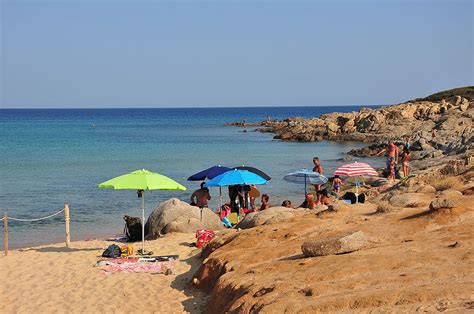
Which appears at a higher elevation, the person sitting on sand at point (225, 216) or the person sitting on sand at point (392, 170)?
the person sitting on sand at point (392, 170)

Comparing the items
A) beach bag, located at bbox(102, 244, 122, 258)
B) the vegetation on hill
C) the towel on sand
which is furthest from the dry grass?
the vegetation on hill

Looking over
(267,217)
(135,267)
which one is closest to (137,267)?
(135,267)

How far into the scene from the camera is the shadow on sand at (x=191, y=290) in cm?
1114

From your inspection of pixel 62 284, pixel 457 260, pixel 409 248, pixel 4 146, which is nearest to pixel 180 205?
pixel 62 284

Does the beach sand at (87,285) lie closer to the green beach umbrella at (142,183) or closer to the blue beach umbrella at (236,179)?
the green beach umbrella at (142,183)

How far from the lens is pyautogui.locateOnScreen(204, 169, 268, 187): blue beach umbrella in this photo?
19.1 meters

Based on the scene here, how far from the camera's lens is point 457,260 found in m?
8.94

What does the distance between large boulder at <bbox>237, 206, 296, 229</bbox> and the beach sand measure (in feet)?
4.61

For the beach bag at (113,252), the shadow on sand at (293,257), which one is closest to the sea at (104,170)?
the beach bag at (113,252)

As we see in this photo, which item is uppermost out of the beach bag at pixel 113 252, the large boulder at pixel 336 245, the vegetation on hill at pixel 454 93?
the vegetation on hill at pixel 454 93

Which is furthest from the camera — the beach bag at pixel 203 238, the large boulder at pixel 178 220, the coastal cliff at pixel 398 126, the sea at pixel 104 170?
the coastal cliff at pixel 398 126

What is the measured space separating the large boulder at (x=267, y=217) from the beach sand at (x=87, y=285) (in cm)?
140

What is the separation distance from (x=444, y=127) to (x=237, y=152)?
51.4ft

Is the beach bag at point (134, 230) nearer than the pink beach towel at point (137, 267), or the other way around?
the pink beach towel at point (137, 267)
